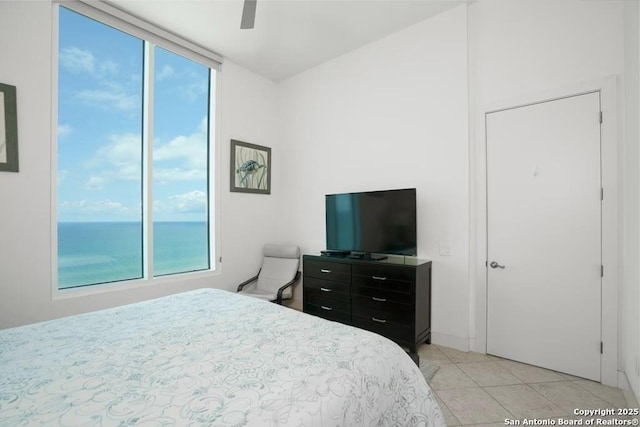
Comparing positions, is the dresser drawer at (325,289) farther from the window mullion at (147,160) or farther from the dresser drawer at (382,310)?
the window mullion at (147,160)

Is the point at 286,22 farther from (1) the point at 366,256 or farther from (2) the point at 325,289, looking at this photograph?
(2) the point at 325,289

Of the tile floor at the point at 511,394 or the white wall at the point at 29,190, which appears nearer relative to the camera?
the tile floor at the point at 511,394

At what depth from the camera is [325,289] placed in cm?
332

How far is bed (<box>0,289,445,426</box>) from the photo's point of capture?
2.90ft

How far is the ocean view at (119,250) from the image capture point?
8.66 feet

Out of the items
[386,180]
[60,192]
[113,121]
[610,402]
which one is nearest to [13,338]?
[60,192]

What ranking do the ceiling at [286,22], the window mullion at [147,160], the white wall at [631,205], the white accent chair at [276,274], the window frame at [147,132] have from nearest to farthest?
the white wall at [631,205] → the window frame at [147,132] → the ceiling at [286,22] → the window mullion at [147,160] → the white accent chair at [276,274]

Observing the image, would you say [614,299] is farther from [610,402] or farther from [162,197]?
[162,197]

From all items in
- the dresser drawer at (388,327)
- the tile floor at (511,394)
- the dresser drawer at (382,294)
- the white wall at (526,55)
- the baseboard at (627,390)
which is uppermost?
the white wall at (526,55)

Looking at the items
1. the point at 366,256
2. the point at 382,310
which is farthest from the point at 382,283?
the point at 366,256

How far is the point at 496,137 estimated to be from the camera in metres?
2.68

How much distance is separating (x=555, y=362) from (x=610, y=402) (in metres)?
0.43

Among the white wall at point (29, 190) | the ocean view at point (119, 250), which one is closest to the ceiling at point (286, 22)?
the white wall at point (29, 190)

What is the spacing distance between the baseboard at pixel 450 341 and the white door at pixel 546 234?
21 cm
